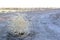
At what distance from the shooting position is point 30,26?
85 centimetres

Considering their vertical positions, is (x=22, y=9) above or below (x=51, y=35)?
above

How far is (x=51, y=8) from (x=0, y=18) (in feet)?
1.22

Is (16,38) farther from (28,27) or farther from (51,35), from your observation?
(51,35)

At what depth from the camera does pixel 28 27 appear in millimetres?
846

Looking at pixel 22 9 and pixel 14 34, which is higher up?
pixel 22 9

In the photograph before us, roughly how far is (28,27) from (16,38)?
110 millimetres

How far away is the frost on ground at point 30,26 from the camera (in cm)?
81

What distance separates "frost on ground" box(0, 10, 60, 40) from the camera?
2.65 feet

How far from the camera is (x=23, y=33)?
0.83 m

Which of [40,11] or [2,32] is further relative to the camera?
[40,11]
